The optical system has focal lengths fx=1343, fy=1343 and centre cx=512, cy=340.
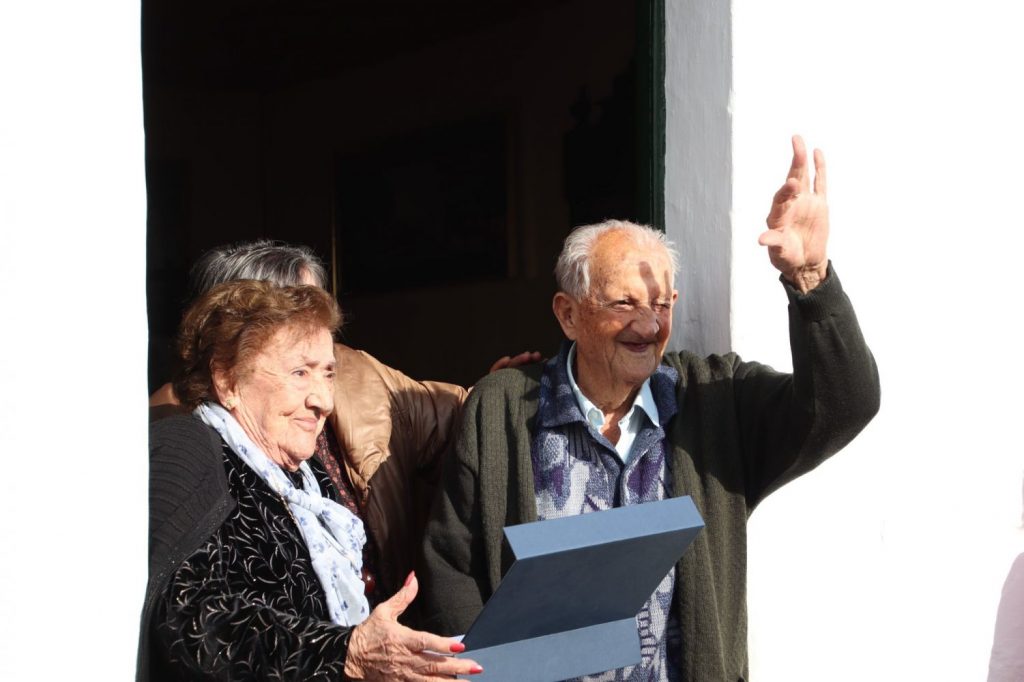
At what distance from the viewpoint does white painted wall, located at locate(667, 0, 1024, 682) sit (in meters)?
3.38

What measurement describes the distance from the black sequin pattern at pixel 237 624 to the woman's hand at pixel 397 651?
3 centimetres

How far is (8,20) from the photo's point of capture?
2.35 meters

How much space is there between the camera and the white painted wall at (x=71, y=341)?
236 cm

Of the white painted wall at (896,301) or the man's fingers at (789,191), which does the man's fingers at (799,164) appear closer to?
the man's fingers at (789,191)

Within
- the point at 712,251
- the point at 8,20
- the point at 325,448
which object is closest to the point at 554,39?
the point at 712,251

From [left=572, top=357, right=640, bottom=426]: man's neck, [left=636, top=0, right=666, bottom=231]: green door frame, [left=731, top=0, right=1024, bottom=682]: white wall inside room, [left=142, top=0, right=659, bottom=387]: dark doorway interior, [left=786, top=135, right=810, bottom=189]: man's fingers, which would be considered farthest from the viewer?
[left=142, top=0, right=659, bottom=387]: dark doorway interior

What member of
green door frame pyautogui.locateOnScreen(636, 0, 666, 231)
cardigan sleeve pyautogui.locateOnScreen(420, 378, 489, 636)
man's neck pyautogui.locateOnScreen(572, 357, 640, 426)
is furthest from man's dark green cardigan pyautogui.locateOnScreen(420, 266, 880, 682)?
green door frame pyautogui.locateOnScreen(636, 0, 666, 231)

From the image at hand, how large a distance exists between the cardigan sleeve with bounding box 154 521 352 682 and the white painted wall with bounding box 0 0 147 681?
10cm

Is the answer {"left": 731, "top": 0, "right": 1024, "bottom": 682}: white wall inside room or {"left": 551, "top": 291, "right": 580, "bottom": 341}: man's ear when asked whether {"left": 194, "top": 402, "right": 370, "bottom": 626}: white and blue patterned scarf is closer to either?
{"left": 551, "top": 291, "right": 580, "bottom": 341}: man's ear

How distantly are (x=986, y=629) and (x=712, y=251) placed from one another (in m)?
1.33

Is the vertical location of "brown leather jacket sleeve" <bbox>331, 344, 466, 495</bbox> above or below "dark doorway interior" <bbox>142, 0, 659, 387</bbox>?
below

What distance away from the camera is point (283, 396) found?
2762 mm

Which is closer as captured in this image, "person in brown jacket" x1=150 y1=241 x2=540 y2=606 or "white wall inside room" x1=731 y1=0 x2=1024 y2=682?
"person in brown jacket" x1=150 y1=241 x2=540 y2=606

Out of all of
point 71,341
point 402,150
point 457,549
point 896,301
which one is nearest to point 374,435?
point 457,549
